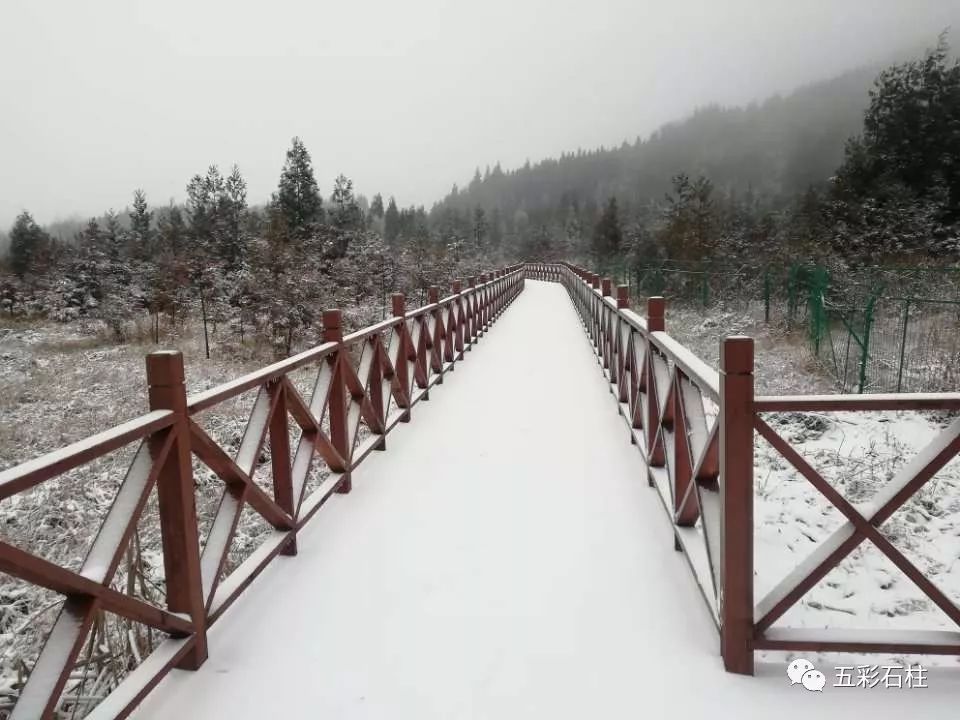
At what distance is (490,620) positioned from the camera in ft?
8.43

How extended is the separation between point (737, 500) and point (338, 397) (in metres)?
2.72

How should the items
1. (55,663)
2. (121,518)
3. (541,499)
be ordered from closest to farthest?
1. (55,663)
2. (121,518)
3. (541,499)

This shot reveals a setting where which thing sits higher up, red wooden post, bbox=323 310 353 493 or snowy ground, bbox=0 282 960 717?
red wooden post, bbox=323 310 353 493

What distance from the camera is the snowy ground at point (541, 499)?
2.98 meters

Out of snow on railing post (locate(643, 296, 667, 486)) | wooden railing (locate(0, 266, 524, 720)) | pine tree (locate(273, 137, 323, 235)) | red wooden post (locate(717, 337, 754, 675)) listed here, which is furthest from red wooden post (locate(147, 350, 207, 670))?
pine tree (locate(273, 137, 323, 235))

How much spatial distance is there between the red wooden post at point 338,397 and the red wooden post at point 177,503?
173cm

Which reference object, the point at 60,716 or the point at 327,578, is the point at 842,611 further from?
the point at 60,716

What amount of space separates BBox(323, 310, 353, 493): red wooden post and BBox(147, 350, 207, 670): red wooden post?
1727 millimetres

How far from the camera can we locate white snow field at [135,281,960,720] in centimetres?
207

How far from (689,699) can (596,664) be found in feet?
1.13

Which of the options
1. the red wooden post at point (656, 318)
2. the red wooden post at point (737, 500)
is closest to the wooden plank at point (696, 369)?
the red wooden post at point (737, 500)

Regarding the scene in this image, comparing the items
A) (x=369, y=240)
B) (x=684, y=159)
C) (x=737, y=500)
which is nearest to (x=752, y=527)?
(x=737, y=500)

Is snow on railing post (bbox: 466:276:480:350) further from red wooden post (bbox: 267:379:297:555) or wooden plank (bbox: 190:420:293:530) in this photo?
wooden plank (bbox: 190:420:293:530)

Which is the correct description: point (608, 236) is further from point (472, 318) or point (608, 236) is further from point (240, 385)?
point (240, 385)
